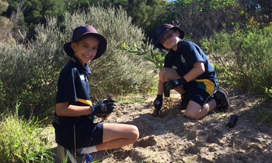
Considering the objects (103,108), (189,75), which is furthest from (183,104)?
(103,108)

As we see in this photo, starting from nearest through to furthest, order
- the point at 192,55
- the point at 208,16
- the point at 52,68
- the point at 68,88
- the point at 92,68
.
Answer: the point at 68,88, the point at 192,55, the point at 52,68, the point at 92,68, the point at 208,16

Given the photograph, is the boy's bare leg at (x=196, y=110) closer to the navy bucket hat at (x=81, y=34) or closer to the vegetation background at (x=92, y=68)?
the vegetation background at (x=92, y=68)

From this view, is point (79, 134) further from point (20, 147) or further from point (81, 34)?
point (81, 34)

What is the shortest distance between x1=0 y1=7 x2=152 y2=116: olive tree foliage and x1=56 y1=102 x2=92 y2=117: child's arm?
1.37 meters

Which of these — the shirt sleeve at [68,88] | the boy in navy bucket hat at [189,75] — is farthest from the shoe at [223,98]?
the shirt sleeve at [68,88]

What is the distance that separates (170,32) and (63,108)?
1742mm

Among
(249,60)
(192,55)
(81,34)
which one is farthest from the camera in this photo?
(249,60)

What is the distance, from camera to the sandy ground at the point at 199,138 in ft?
9.87

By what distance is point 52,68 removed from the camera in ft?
15.2

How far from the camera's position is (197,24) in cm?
1123

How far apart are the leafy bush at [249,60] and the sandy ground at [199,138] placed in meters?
0.29

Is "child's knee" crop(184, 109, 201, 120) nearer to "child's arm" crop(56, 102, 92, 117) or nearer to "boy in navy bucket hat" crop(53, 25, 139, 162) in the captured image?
"boy in navy bucket hat" crop(53, 25, 139, 162)

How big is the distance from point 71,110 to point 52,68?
2.05 metres

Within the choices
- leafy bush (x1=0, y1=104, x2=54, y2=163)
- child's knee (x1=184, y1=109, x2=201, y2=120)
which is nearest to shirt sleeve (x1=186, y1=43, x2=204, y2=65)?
child's knee (x1=184, y1=109, x2=201, y2=120)
